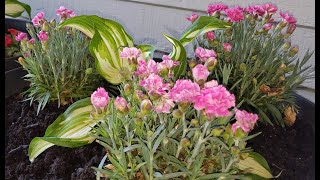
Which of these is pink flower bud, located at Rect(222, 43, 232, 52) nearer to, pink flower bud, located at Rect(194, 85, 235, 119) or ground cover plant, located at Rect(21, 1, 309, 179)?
ground cover plant, located at Rect(21, 1, 309, 179)

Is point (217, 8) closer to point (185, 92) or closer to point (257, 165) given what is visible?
point (257, 165)

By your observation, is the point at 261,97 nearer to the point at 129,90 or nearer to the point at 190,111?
the point at 190,111

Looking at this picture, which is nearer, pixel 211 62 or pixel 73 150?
pixel 211 62

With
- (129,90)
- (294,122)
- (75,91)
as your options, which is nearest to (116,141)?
(129,90)

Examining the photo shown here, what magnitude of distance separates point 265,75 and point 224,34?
139 mm

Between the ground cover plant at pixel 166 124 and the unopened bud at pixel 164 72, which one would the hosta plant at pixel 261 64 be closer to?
the ground cover plant at pixel 166 124

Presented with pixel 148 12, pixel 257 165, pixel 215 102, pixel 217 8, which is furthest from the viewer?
pixel 148 12

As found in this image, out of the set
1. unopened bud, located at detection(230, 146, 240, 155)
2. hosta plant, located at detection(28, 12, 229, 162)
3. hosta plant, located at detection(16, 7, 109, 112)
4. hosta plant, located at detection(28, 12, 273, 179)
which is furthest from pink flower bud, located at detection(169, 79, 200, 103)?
hosta plant, located at detection(16, 7, 109, 112)

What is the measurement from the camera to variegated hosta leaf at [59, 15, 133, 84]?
0.98m

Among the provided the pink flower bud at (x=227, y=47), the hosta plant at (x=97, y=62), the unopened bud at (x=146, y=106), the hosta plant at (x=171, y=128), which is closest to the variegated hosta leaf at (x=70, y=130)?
the hosta plant at (x=97, y=62)

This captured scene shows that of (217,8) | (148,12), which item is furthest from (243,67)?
(148,12)

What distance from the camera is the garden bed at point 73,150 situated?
0.84 m

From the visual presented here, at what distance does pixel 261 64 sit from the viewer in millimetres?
1023

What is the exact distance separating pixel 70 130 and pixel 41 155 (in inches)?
3.0
